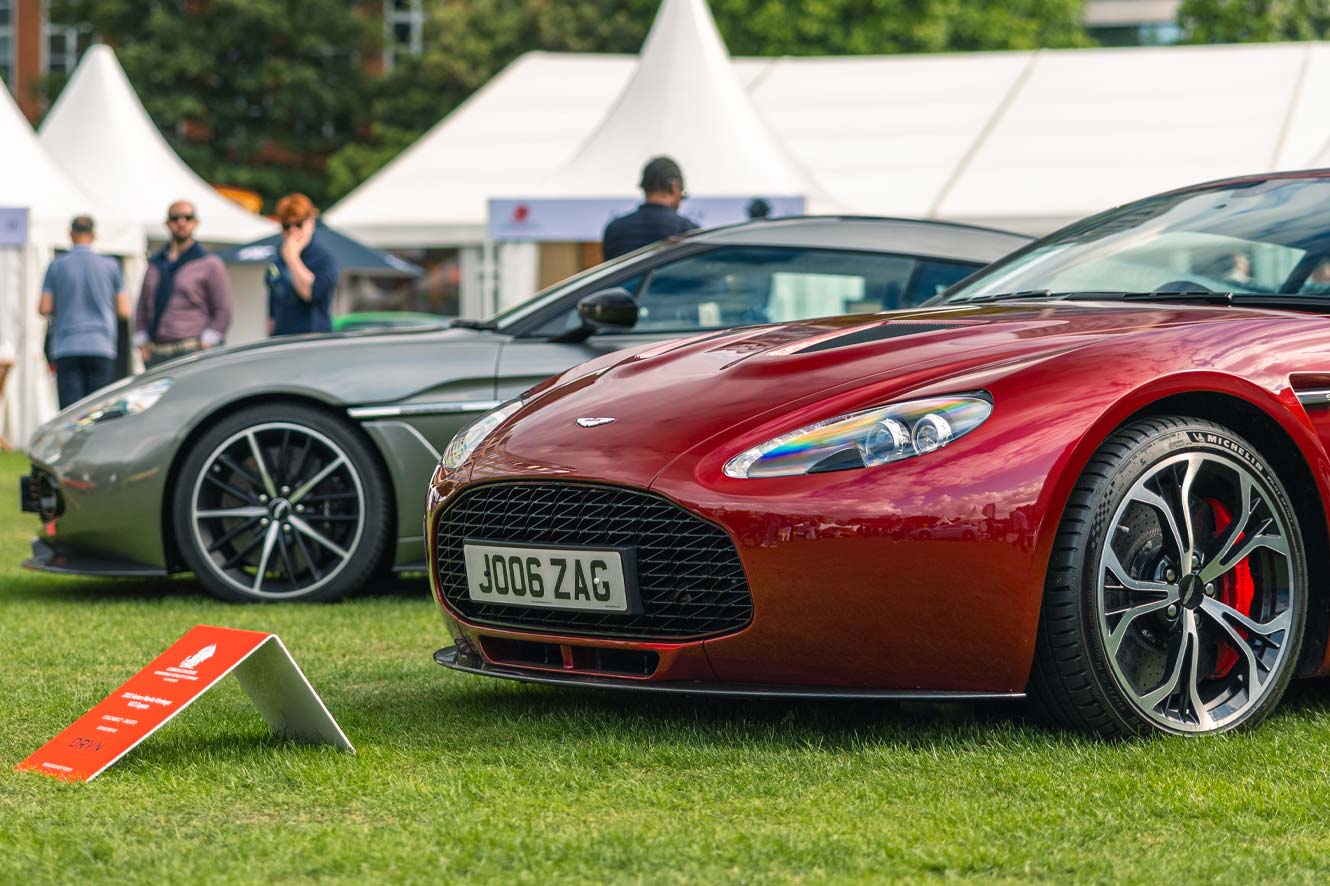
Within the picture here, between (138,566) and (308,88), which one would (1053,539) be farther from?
(308,88)

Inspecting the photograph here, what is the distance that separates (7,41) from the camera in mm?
48875

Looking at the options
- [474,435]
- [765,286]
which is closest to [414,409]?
[765,286]

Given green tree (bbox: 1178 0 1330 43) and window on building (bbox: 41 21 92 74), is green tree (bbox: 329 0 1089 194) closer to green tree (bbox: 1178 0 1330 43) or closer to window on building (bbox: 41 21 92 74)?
green tree (bbox: 1178 0 1330 43)

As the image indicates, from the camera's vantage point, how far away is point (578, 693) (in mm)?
4383

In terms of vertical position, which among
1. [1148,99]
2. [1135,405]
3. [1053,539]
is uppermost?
[1148,99]

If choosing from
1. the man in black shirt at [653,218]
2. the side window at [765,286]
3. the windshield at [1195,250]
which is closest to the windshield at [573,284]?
the side window at [765,286]

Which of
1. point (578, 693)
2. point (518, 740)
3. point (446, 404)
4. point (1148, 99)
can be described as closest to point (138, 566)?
point (446, 404)

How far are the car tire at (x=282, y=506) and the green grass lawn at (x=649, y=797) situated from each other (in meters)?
1.81

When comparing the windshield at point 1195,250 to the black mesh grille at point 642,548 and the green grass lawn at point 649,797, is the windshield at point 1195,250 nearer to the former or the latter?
the green grass lawn at point 649,797

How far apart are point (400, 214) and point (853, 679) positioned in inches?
599

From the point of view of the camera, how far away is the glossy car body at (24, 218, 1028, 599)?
6.27 m

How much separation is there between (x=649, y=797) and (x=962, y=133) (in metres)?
16.0

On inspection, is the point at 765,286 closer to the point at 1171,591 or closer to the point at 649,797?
the point at 1171,591

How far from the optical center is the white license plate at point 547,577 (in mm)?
3672
